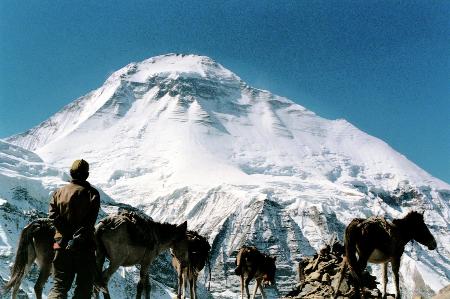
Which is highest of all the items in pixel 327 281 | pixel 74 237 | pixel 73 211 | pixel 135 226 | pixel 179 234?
pixel 179 234

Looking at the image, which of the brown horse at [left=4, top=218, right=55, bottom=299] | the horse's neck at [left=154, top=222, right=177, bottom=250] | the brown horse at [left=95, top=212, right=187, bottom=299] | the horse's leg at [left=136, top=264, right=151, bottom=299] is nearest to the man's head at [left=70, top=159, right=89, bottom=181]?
the brown horse at [left=95, top=212, right=187, bottom=299]

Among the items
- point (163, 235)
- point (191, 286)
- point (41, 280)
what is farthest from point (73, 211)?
point (191, 286)

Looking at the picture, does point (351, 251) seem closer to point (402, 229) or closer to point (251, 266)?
point (402, 229)

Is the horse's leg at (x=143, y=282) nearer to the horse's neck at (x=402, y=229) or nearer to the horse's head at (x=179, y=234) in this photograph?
the horse's head at (x=179, y=234)

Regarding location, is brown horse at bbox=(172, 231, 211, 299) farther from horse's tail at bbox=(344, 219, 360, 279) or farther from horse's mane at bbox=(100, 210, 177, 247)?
horse's tail at bbox=(344, 219, 360, 279)

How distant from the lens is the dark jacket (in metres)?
11.0

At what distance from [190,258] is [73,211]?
12536mm

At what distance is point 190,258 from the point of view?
23.1m

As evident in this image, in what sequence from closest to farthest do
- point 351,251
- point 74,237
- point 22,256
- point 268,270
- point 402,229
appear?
1. point 74,237
2. point 22,256
3. point 351,251
4. point 402,229
5. point 268,270

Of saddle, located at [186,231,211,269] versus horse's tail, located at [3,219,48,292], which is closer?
horse's tail, located at [3,219,48,292]

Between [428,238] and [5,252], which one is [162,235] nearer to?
[428,238]

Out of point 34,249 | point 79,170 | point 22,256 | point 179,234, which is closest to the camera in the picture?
point 79,170

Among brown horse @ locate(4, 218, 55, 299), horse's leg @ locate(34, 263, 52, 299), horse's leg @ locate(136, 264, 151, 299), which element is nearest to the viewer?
horse's leg @ locate(34, 263, 52, 299)

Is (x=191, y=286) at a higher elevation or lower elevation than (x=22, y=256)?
higher
